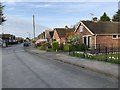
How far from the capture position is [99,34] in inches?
1570

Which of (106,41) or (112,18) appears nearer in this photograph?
(106,41)

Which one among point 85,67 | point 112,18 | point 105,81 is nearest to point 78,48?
point 85,67

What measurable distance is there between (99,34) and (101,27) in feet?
9.19

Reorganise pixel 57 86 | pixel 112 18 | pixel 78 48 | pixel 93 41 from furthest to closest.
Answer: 1. pixel 112 18
2. pixel 93 41
3. pixel 78 48
4. pixel 57 86

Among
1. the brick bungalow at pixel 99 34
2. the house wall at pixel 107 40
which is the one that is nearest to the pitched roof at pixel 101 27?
the brick bungalow at pixel 99 34

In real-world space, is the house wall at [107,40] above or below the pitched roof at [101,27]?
below

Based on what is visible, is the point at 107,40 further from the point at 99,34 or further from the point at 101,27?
the point at 101,27

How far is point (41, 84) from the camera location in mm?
11398

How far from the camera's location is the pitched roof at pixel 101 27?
1605 inches

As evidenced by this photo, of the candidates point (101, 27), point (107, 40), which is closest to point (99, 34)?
point (107, 40)

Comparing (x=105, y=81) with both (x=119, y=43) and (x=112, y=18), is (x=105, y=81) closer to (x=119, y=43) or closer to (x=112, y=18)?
(x=119, y=43)

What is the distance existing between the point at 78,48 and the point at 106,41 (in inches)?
251

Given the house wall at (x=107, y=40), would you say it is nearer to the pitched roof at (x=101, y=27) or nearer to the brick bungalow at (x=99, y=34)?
the brick bungalow at (x=99, y=34)

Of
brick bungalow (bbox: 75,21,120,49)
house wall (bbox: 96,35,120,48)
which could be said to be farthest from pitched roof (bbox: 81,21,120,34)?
house wall (bbox: 96,35,120,48)
